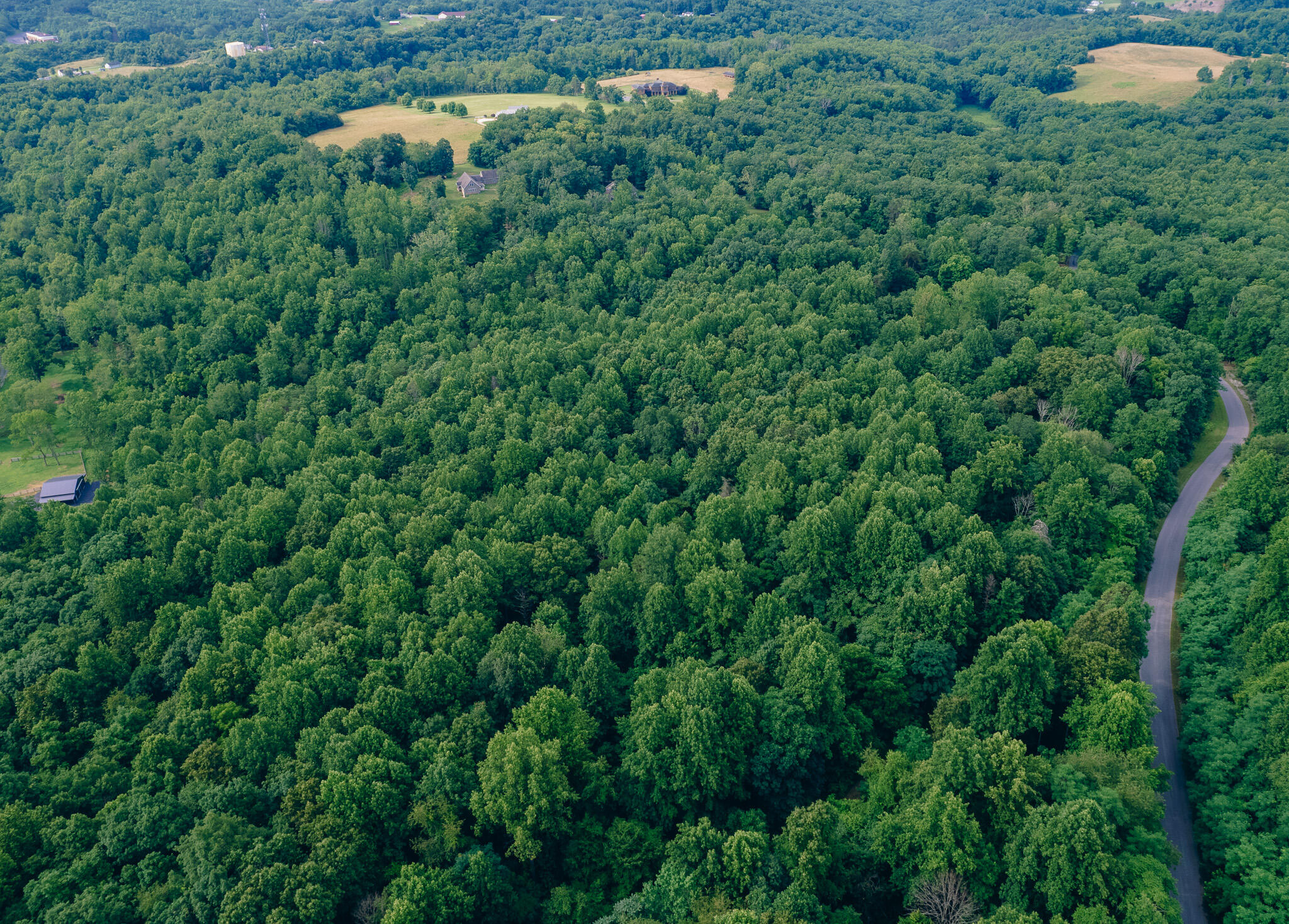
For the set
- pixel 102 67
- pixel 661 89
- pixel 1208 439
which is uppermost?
pixel 102 67

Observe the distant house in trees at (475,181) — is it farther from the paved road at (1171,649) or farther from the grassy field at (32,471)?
the paved road at (1171,649)

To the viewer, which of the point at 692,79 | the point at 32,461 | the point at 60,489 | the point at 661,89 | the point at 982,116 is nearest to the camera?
the point at 60,489

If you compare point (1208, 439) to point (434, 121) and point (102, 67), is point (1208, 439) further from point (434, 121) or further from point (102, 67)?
point (102, 67)

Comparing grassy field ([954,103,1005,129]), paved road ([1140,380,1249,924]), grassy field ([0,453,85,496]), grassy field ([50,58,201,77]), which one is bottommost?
grassy field ([0,453,85,496])

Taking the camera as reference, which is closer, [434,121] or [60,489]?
[60,489]

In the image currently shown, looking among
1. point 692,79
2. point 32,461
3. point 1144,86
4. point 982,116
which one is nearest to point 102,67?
point 692,79

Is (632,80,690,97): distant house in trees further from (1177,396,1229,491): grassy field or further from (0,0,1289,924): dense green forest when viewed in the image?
(1177,396,1229,491): grassy field

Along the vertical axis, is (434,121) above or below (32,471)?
A: above

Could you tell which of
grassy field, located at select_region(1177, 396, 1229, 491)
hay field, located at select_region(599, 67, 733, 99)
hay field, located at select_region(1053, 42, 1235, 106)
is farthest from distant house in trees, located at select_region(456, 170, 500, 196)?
hay field, located at select_region(1053, 42, 1235, 106)

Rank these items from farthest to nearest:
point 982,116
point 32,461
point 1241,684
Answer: point 982,116 < point 32,461 < point 1241,684
